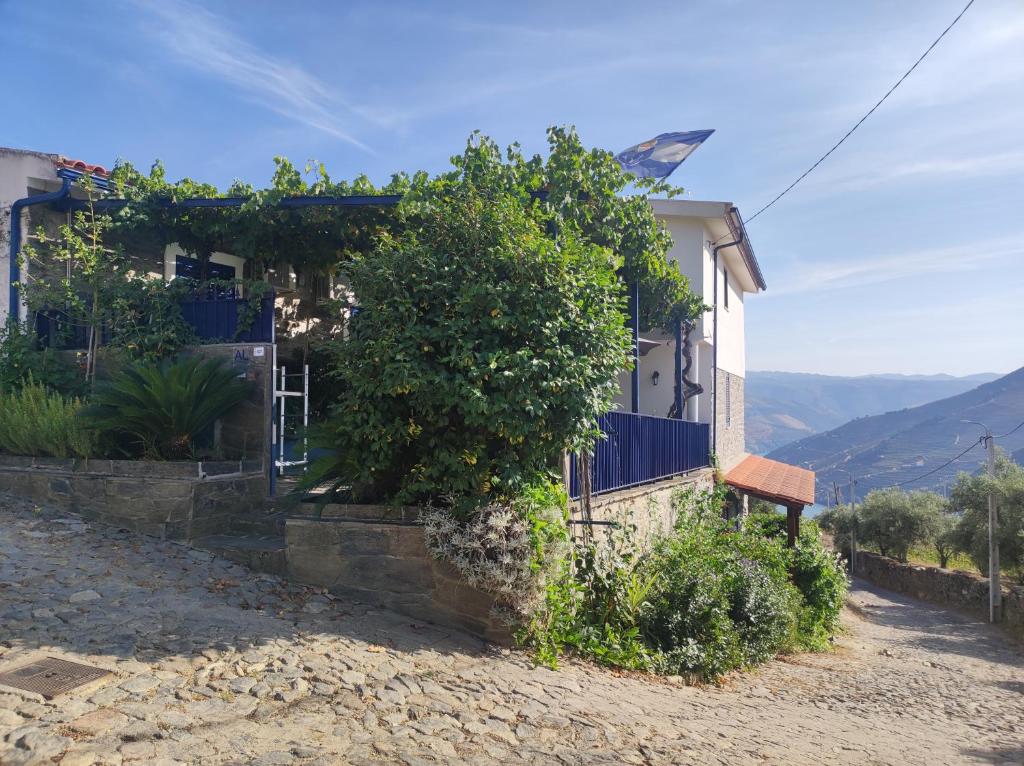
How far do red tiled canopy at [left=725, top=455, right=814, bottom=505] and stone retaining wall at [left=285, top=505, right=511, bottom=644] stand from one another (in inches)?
400

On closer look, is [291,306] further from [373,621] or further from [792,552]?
[792,552]

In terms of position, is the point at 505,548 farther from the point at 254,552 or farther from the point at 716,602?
the point at 716,602

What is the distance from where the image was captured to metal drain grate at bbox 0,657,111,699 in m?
4.11

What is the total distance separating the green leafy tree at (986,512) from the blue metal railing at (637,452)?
12124mm

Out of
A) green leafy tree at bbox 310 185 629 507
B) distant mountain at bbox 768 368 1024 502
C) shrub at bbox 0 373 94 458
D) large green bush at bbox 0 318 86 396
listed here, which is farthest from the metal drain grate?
distant mountain at bbox 768 368 1024 502

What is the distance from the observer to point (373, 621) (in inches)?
241

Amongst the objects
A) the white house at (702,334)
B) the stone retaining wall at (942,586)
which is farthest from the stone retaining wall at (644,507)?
the stone retaining wall at (942,586)

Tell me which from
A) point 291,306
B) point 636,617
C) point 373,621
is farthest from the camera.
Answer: point 291,306

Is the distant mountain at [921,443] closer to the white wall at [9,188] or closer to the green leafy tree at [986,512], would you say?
the green leafy tree at [986,512]

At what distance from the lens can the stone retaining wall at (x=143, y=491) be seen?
7434 millimetres

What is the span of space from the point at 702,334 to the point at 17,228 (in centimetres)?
1232

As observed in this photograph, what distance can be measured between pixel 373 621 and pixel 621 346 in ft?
10.5

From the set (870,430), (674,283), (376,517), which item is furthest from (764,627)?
(870,430)

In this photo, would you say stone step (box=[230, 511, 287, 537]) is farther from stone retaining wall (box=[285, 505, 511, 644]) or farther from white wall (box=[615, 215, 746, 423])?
white wall (box=[615, 215, 746, 423])
